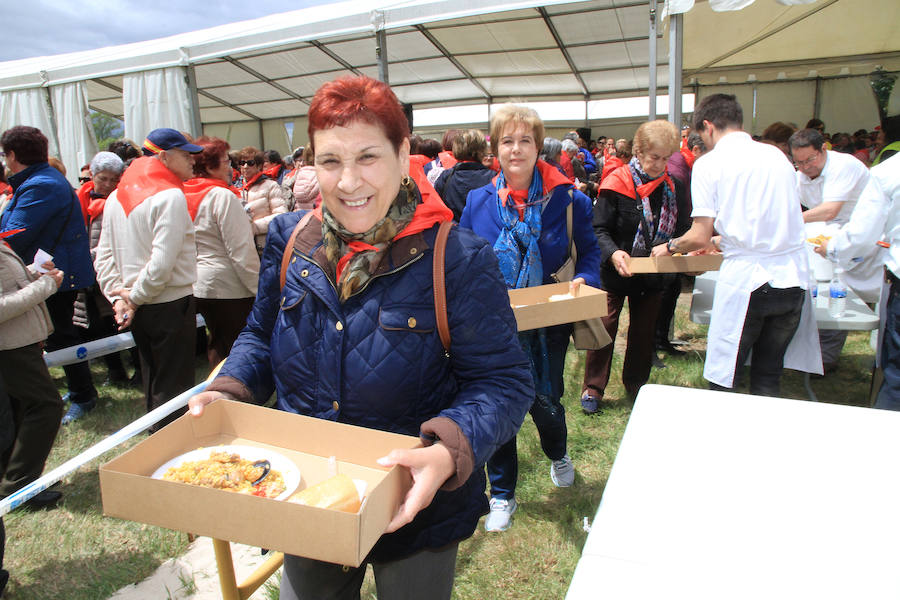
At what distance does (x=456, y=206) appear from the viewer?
12.0 feet

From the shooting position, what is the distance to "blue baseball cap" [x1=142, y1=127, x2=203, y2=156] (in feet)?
11.4

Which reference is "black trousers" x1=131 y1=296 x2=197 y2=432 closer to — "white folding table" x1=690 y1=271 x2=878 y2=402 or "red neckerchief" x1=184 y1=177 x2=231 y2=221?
"red neckerchief" x1=184 y1=177 x2=231 y2=221

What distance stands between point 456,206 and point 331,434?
8.13 ft

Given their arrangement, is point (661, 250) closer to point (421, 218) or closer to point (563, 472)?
point (563, 472)

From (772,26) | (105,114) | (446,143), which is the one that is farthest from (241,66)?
(772,26)

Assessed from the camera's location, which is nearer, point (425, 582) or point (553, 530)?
point (425, 582)

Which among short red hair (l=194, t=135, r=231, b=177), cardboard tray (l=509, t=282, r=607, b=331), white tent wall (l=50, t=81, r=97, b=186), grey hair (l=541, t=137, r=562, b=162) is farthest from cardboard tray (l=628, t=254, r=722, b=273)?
white tent wall (l=50, t=81, r=97, b=186)

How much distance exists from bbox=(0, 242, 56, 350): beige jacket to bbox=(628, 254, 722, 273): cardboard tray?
3310 millimetres

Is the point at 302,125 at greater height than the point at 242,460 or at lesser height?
greater

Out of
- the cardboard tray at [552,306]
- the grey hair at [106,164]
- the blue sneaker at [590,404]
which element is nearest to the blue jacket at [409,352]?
the cardboard tray at [552,306]

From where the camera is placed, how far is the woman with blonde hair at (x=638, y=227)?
12.5 ft

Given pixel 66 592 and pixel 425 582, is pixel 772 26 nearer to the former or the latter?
pixel 425 582

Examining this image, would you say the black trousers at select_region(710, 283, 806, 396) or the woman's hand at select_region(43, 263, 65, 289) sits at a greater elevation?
the woman's hand at select_region(43, 263, 65, 289)

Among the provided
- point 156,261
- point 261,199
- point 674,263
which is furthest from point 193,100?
point 674,263
